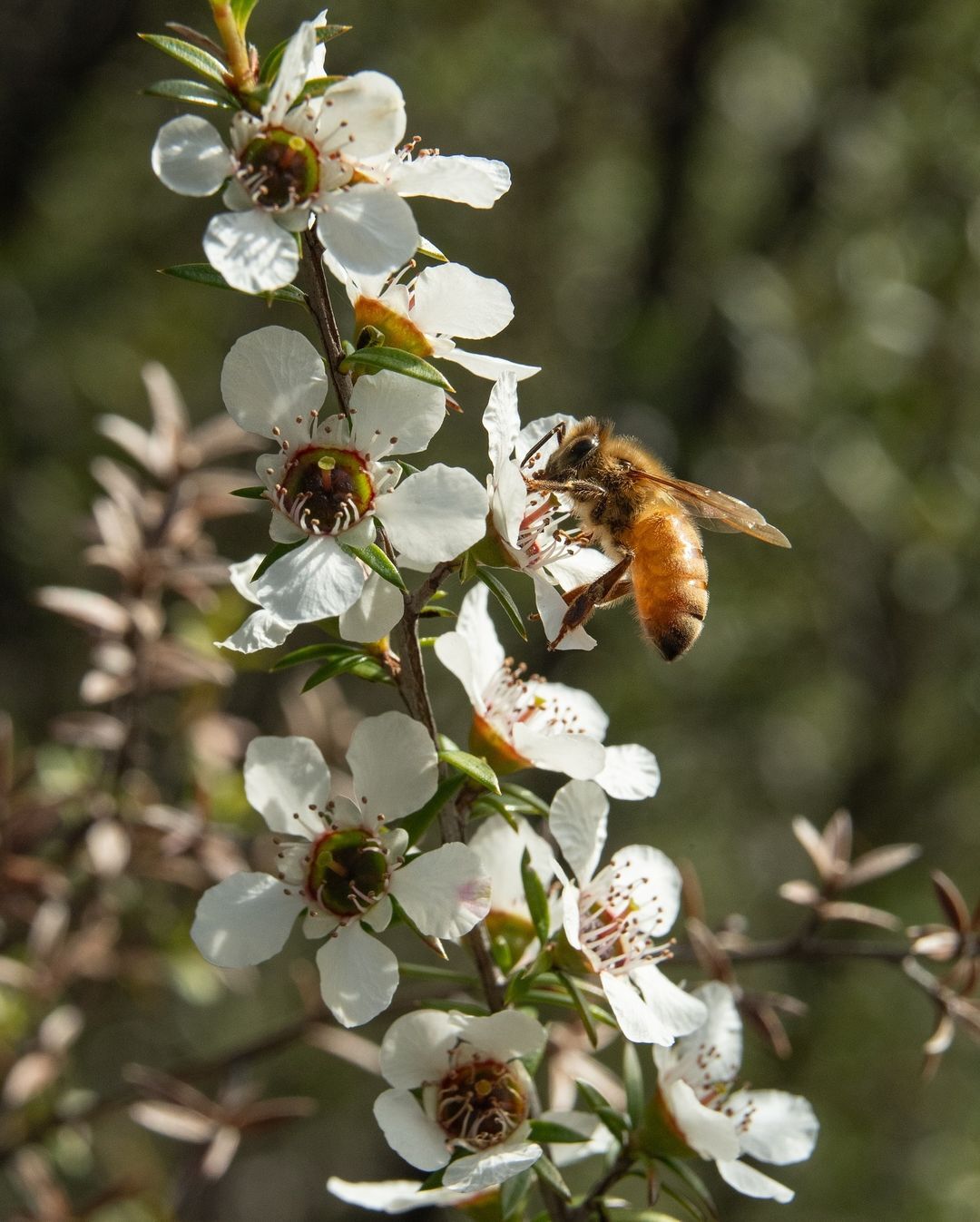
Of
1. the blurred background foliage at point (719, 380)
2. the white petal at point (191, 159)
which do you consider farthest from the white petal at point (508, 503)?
the blurred background foliage at point (719, 380)

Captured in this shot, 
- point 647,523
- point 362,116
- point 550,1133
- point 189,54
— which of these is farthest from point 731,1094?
point 189,54

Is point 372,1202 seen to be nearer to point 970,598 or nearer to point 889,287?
point 889,287

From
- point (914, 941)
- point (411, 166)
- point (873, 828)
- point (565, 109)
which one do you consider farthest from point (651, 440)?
point (411, 166)

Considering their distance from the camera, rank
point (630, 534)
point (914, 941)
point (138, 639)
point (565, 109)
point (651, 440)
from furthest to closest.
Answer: point (565, 109) → point (651, 440) → point (138, 639) → point (630, 534) → point (914, 941)

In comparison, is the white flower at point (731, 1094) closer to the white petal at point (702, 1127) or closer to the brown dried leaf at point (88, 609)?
the white petal at point (702, 1127)

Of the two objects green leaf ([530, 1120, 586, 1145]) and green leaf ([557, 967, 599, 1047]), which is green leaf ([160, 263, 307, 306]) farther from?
green leaf ([530, 1120, 586, 1145])

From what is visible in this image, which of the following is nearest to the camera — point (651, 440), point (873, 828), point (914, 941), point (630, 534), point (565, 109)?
point (914, 941)
